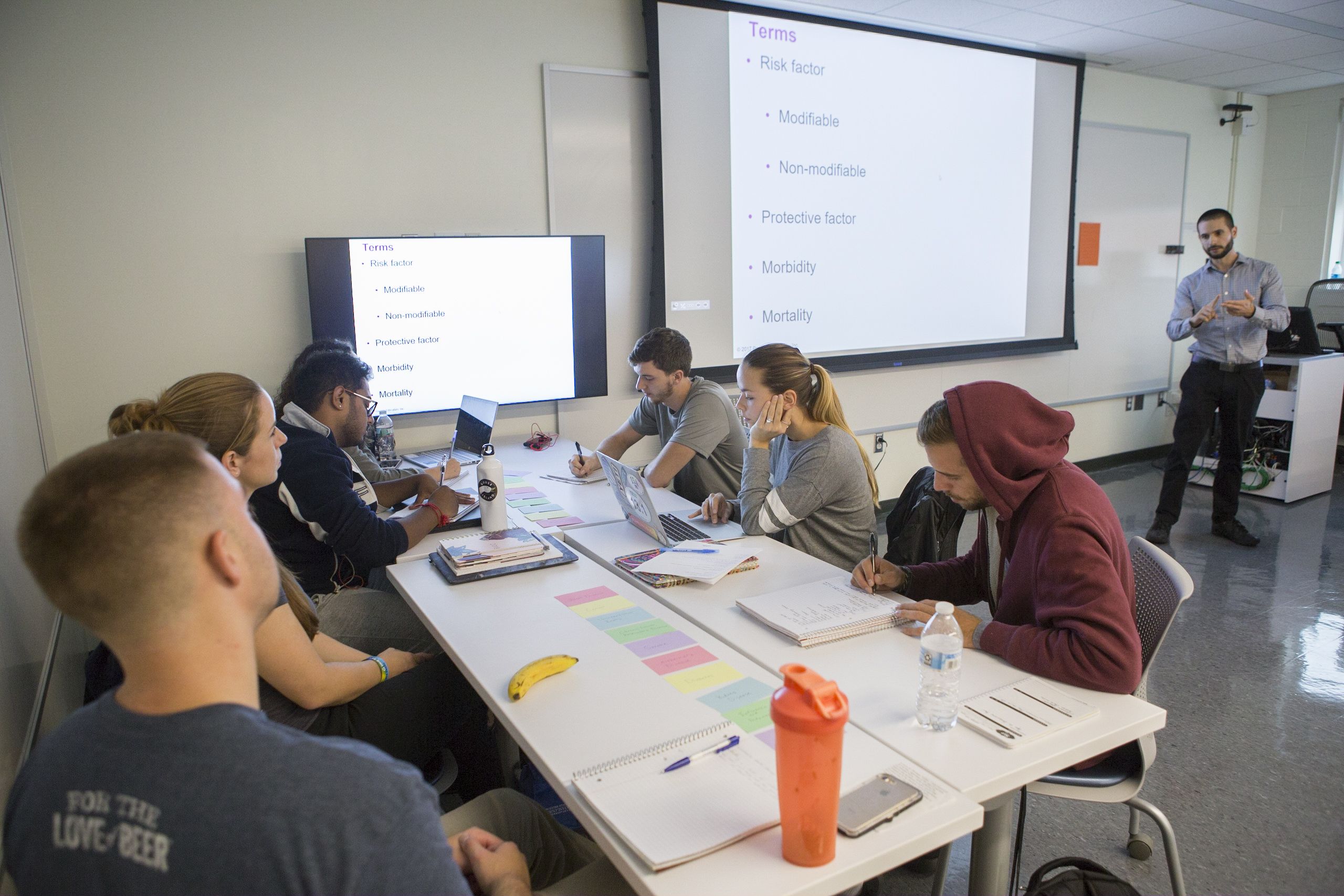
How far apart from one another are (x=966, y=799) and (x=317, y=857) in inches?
32.1

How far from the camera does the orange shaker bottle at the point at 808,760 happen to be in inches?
36.2

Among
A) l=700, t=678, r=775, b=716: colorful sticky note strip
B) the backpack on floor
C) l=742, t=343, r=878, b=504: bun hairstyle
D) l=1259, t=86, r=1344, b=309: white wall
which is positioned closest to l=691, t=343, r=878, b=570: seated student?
l=742, t=343, r=878, b=504: bun hairstyle

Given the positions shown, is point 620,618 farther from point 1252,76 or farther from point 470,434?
point 1252,76

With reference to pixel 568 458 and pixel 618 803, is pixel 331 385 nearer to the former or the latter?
pixel 568 458

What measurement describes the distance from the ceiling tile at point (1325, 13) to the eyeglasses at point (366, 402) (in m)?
5.32

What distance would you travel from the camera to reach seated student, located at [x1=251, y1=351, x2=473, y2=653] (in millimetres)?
2061

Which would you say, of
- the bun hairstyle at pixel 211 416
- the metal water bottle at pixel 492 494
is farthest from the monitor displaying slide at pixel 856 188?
the bun hairstyle at pixel 211 416

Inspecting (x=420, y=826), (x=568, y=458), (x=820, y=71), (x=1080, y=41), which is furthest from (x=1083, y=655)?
(x=1080, y=41)

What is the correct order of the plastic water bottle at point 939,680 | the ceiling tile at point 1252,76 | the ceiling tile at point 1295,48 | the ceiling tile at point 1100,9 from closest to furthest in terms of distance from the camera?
1. the plastic water bottle at point 939,680
2. the ceiling tile at point 1100,9
3. the ceiling tile at point 1295,48
4. the ceiling tile at point 1252,76

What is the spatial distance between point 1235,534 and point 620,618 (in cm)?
424

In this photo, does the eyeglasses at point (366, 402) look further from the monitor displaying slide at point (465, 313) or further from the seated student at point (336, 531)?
the monitor displaying slide at point (465, 313)

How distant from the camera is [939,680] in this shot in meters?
1.29

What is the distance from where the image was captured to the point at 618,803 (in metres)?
1.08

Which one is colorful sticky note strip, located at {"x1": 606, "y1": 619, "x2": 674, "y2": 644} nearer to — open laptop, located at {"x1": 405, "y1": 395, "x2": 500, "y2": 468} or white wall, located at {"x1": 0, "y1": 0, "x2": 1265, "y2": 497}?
open laptop, located at {"x1": 405, "y1": 395, "x2": 500, "y2": 468}
